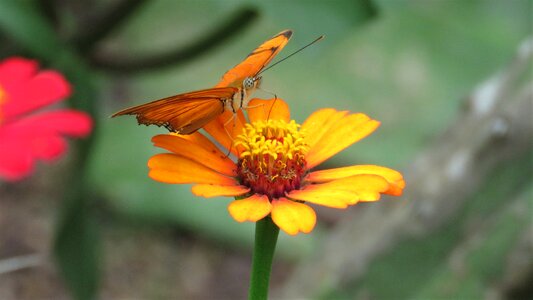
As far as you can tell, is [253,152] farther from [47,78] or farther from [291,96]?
[291,96]

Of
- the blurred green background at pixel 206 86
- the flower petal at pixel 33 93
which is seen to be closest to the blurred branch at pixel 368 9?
the blurred green background at pixel 206 86

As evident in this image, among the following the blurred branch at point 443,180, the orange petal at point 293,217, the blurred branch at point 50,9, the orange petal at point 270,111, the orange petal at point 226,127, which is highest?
the blurred branch at point 50,9

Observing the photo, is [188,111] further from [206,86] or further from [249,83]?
[206,86]

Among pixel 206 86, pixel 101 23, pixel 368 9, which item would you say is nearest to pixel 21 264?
pixel 368 9

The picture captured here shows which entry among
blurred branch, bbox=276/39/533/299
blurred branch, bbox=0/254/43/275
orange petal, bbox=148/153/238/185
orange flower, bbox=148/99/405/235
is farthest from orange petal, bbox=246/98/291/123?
blurred branch, bbox=276/39/533/299

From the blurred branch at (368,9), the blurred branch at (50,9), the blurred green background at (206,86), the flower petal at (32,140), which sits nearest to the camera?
the flower petal at (32,140)

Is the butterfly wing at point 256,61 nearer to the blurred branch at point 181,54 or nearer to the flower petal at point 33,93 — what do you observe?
the flower petal at point 33,93
